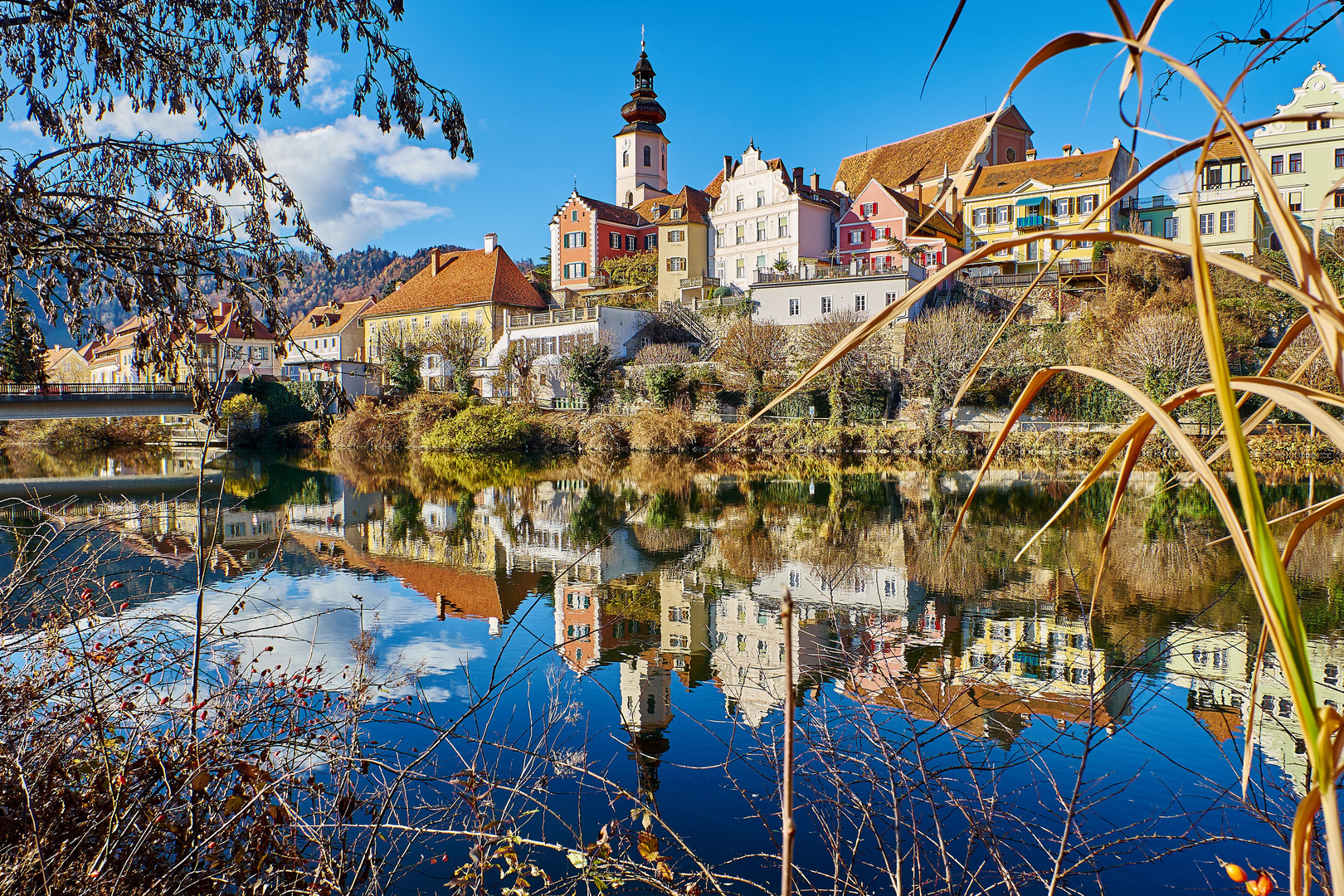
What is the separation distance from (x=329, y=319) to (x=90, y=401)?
1180 inches

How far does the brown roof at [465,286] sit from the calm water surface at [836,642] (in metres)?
29.2

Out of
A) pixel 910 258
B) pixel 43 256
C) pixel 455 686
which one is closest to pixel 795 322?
pixel 910 258

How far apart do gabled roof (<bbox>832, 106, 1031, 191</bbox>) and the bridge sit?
1329 inches

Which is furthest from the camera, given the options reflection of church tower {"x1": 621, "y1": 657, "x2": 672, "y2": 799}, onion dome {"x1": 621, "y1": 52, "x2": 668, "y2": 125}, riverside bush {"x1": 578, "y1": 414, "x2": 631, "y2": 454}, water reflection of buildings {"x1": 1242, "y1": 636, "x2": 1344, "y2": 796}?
onion dome {"x1": 621, "y1": 52, "x2": 668, "y2": 125}

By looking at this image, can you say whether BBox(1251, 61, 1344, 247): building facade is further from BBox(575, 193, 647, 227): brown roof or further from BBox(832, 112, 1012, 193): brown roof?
BBox(575, 193, 647, 227): brown roof

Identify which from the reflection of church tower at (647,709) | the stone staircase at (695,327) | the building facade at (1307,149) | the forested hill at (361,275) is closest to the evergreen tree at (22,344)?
the reflection of church tower at (647,709)

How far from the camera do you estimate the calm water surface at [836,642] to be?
149 inches

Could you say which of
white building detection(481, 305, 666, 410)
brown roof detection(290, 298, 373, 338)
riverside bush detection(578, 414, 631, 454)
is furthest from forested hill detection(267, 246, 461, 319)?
riverside bush detection(578, 414, 631, 454)

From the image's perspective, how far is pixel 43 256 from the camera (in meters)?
4.07

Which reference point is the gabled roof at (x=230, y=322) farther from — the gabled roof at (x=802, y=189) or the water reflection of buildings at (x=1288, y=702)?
the gabled roof at (x=802, y=189)

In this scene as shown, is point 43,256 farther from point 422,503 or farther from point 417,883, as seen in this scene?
point 422,503

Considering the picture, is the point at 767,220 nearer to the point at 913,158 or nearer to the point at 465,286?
the point at 913,158

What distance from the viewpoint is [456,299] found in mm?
49781

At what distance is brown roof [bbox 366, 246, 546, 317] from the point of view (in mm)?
48781
